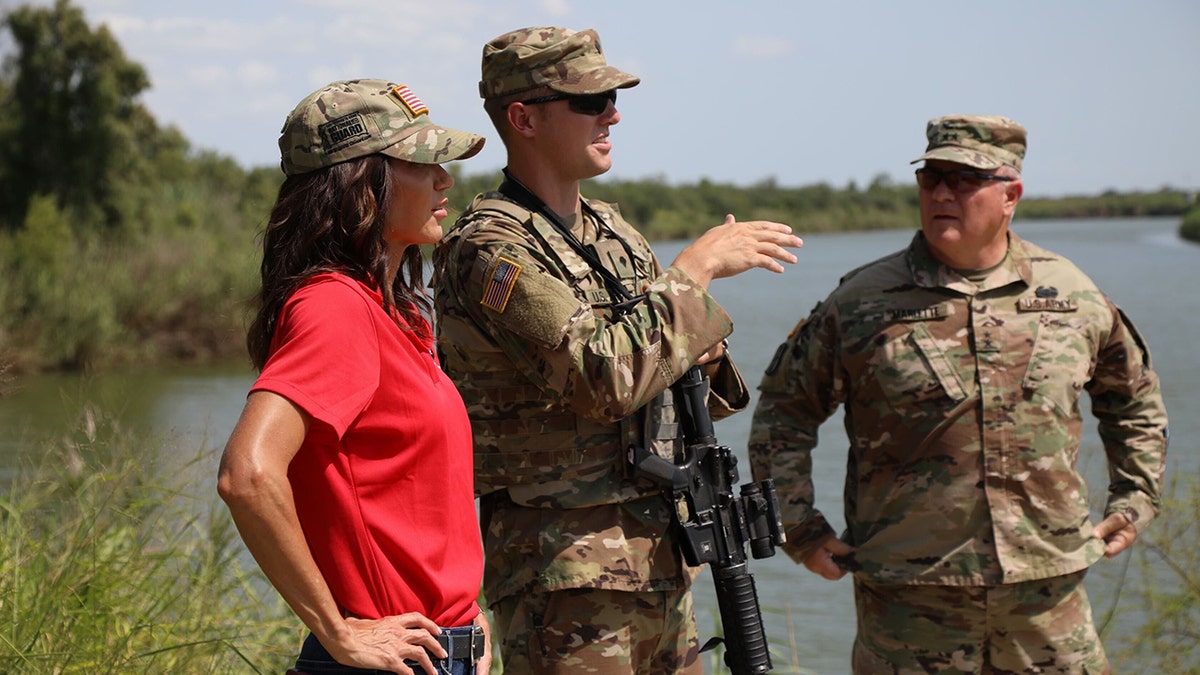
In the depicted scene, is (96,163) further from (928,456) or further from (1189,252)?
(1189,252)

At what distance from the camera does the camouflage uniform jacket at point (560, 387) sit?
2.54 metres

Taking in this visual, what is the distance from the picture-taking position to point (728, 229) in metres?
2.77

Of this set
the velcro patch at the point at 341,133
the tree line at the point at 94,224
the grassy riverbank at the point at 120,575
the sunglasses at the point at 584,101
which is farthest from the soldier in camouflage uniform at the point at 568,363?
the tree line at the point at 94,224

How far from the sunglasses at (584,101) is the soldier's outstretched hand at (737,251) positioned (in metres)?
0.38

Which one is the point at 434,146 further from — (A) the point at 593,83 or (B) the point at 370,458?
(A) the point at 593,83

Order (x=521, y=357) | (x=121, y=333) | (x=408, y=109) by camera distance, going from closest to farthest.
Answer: (x=408, y=109)
(x=521, y=357)
(x=121, y=333)

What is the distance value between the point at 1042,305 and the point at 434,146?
1.97 m

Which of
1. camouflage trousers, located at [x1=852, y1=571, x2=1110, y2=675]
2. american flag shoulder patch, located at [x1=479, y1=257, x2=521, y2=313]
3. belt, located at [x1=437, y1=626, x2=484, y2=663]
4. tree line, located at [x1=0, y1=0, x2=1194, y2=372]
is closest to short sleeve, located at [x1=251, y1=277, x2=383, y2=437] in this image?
belt, located at [x1=437, y1=626, x2=484, y2=663]

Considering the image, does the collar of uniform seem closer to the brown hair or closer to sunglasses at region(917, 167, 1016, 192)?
sunglasses at region(917, 167, 1016, 192)

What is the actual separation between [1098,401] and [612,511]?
1742 mm

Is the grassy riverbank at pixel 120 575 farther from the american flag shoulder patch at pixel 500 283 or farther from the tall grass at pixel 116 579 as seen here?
the american flag shoulder patch at pixel 500 283

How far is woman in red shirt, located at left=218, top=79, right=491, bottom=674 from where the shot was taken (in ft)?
6.15

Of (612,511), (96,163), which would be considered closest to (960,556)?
(612,511)

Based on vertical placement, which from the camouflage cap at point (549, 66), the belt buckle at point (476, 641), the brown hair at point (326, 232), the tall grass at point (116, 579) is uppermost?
the camouflage cap at point (549, 66)
